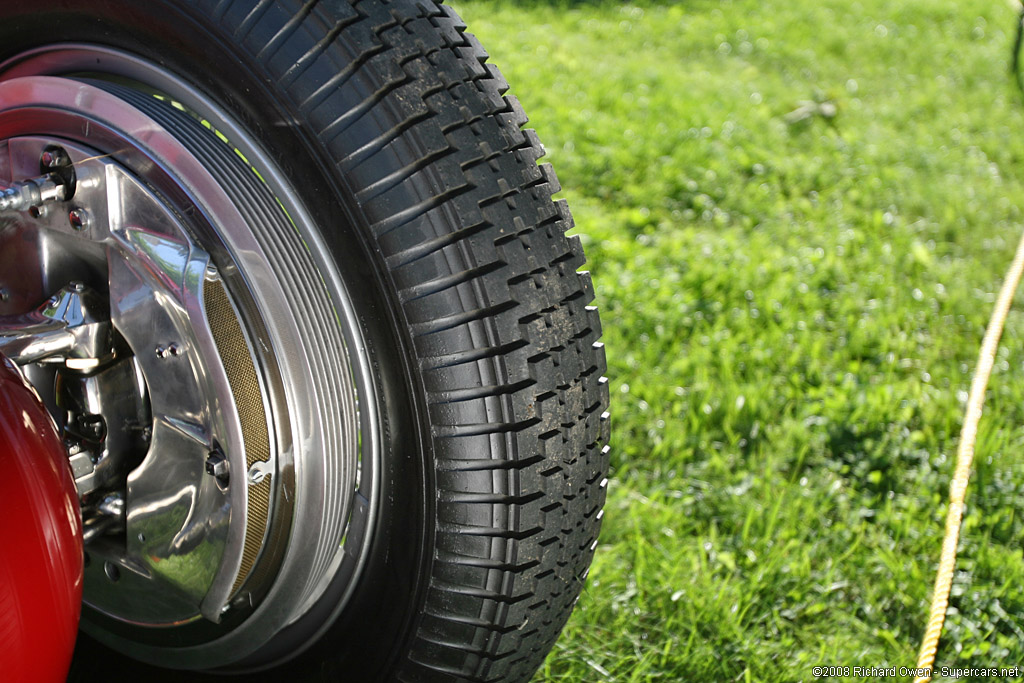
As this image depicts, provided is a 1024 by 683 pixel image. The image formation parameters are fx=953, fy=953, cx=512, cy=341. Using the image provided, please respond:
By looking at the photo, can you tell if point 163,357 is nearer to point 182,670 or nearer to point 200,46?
point 200,46

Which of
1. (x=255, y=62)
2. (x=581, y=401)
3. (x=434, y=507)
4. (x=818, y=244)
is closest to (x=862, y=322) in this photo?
(x=818, y=244)

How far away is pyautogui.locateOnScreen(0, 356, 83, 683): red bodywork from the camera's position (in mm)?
1167

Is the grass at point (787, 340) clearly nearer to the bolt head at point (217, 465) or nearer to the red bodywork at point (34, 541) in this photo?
the bolt head at point (217, 465)

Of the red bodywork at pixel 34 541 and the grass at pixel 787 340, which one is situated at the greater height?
the red bodywork at pixel 34 541

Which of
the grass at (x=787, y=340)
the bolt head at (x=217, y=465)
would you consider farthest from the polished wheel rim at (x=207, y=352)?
the grass at (x=787, y=340)

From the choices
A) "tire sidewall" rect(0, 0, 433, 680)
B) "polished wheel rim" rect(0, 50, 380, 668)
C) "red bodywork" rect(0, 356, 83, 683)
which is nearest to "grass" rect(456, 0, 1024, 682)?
"tire sidewall" rect(0, 0, 433, 680)

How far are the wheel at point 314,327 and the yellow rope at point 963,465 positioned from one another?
91 centimetres

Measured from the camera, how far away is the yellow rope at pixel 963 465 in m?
1.90

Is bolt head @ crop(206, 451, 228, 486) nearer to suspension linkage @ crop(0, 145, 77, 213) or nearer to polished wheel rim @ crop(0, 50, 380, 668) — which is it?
polished wheel rim @ crop(0, 50, 380, 668)

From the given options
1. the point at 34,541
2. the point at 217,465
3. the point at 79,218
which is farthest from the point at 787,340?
the point at 34,541

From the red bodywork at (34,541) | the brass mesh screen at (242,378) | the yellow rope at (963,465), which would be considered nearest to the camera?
the red bodywork at (34,541)

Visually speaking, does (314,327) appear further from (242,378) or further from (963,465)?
(963,465)

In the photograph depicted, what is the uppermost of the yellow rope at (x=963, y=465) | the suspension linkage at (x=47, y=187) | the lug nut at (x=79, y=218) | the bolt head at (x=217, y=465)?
the suspension linkage at (x=47, y=187)

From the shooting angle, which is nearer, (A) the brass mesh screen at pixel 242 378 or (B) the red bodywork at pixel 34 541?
(B) the red bodywork at pixel 34 541
